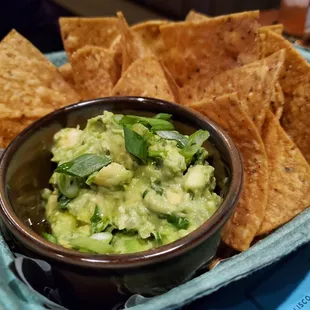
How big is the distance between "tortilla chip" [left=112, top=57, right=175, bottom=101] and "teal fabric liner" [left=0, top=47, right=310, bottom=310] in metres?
0.63

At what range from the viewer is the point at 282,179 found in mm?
1424

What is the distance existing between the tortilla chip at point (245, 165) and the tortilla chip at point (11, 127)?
52 centimetres

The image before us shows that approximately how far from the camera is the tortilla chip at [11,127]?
151 cm

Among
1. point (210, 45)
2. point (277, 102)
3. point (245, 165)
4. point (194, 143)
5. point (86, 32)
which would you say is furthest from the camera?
point (86, 32)

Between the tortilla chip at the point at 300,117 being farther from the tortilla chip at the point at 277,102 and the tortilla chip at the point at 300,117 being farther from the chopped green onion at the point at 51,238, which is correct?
the chopped green onion at the point at 51,238

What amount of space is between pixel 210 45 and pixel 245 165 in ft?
1.51

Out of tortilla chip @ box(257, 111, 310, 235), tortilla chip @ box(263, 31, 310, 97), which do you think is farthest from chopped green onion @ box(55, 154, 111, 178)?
tortilla chip @ box(263, 31, 310, 97)

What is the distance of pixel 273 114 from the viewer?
1.52 meters

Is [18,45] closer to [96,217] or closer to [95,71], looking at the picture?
[95,71]

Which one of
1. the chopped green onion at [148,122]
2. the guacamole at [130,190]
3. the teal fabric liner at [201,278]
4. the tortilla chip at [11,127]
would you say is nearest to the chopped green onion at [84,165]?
the guacamole at [130,190]

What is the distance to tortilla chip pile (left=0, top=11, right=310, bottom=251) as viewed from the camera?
139 centimetres

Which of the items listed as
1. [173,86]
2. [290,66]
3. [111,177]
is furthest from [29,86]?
[290,66]

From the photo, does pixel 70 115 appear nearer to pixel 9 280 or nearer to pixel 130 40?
pixel 130 40

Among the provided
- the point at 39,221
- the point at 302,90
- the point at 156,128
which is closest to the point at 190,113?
the point at 156,128
